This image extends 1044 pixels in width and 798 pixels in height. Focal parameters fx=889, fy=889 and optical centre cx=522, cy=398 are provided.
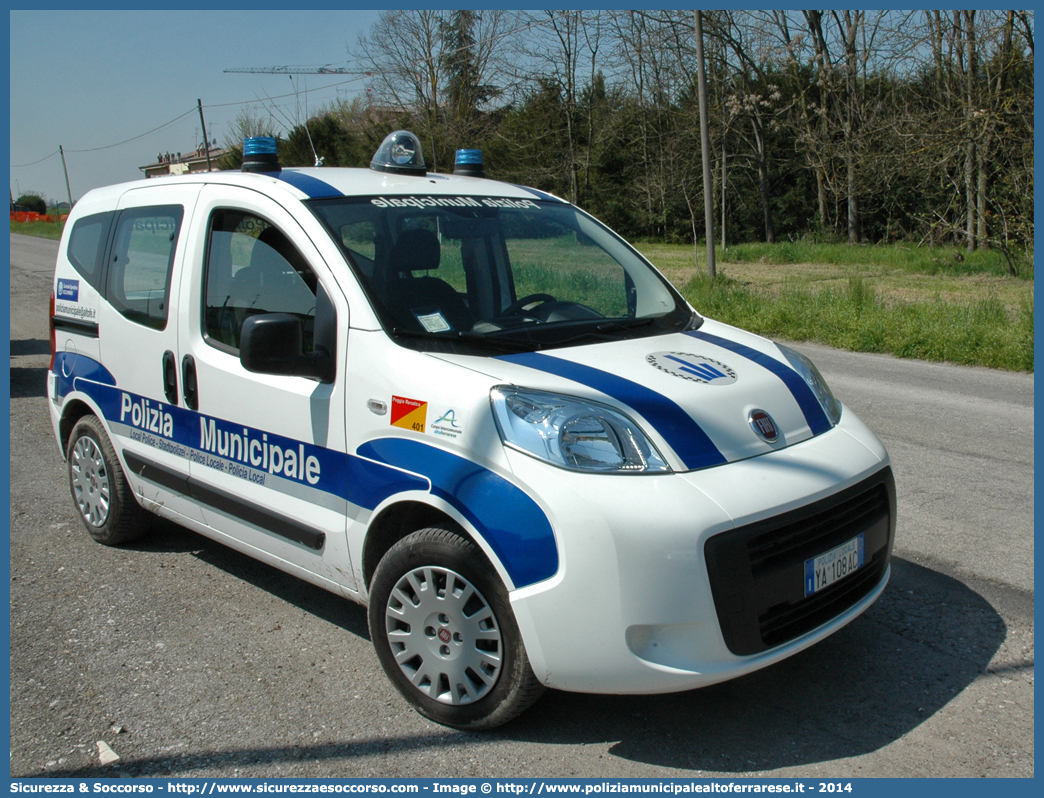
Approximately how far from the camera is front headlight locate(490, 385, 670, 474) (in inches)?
107

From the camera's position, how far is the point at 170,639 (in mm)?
3703

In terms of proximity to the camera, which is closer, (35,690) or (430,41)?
(35,690)

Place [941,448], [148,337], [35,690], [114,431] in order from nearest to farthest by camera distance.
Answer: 1. [35,690]
2. [148,337]
3. [114,431]
4. [941,448]

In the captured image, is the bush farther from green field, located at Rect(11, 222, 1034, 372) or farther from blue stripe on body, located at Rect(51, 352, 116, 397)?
blue stripe on body, located at Rect(51, 352, 116, 397)

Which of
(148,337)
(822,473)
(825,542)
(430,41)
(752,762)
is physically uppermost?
(430,41)

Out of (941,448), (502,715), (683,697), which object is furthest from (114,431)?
(941,448)

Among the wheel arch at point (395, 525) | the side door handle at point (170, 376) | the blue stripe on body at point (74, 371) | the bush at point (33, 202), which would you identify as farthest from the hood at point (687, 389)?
the bush at point (33, 202)

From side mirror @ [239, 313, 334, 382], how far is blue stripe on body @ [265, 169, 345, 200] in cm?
68

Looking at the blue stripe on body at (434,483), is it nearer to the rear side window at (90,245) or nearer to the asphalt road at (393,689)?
the asphalt road at (393,689)

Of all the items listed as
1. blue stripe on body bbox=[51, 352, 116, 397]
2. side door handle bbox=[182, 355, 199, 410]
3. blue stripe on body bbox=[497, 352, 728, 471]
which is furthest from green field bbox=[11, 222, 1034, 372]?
blue stripe on body bbox=[51, 352, 116, 397]

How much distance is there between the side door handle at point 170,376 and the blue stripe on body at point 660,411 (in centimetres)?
178

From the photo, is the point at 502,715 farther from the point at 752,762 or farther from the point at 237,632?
the point at 237,632

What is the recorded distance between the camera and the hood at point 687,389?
285cm

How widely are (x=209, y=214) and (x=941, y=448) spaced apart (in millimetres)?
5049
